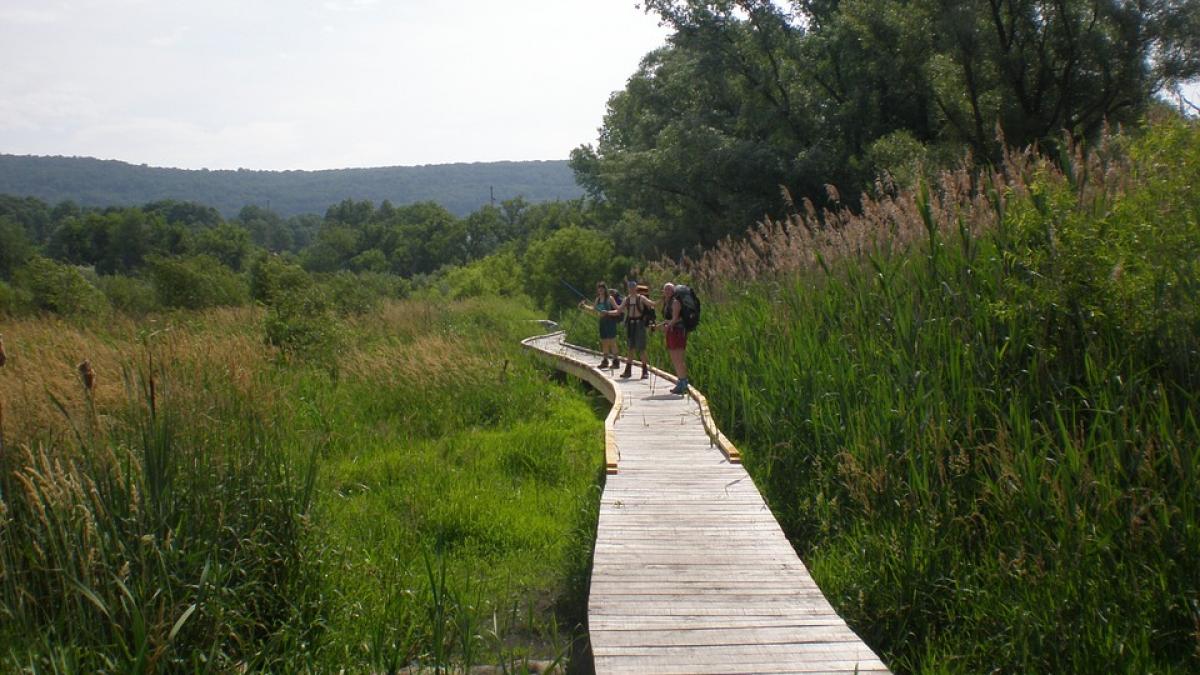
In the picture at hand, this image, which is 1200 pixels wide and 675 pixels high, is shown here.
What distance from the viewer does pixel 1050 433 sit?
5402 mm

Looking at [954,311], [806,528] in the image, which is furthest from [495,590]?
[954,311]

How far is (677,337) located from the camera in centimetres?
1153

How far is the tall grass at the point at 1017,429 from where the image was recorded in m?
4.39

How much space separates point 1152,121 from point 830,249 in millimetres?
3313

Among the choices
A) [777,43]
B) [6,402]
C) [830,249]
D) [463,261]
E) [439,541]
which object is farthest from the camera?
[463,261]

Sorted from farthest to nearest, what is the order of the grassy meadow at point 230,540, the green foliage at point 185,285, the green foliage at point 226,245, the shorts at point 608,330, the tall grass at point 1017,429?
the green foliage at point 226,245
the green foliage at point 185,285
the shorts at point 608,330
the tall grass at point 1017,429
the grassy meadow at point 230,540

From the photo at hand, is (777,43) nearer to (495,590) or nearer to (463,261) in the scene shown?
(495,590)

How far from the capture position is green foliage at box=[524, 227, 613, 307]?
40.7 m

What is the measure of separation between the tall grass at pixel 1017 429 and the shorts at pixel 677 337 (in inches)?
133

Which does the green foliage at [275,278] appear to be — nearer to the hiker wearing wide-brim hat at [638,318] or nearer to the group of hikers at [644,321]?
the group of hikers at [644,321]

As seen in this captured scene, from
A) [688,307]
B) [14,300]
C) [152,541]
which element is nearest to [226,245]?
[14,300]

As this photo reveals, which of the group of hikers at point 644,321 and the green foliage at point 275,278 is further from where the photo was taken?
the green foliage at point 275,278

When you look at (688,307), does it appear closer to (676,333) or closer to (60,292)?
(676,333)

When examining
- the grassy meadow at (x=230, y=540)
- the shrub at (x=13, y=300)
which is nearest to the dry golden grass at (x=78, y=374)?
the grassy meadow at (x=230, y=540)
